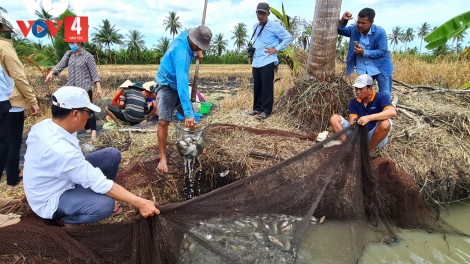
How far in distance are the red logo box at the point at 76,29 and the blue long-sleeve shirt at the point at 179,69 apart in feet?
8.00

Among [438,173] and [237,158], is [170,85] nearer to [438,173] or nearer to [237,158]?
[237,158]

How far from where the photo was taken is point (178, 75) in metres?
3.47

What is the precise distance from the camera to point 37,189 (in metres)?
2.29

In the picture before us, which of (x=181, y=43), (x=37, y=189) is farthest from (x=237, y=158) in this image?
(x=37, y=189)

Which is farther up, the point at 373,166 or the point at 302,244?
the point at 373,166

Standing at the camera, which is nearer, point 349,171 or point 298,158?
point 298,158

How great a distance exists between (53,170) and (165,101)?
5.86ft

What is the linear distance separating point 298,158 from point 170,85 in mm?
1869

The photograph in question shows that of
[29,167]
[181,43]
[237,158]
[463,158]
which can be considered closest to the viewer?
[29,167]

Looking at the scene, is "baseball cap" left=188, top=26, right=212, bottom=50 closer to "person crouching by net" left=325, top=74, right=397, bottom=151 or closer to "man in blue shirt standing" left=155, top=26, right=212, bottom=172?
"man in blue shirt standing" left=155, top=26, right=212, bottom=172

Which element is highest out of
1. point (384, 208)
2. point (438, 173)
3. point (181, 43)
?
point (181, 43)

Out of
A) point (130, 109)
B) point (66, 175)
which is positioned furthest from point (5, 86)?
point (130, 109)

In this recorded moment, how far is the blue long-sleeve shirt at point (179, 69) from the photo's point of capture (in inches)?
137

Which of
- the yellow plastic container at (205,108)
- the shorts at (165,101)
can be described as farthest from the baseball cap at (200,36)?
the yellow plastic container at (205,108)
